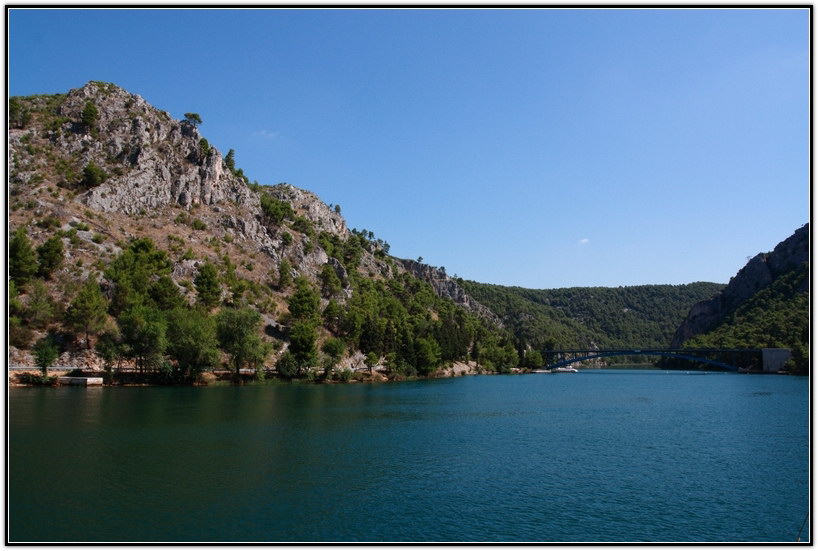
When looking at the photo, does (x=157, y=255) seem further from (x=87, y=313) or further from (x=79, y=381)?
(x=79, y=381)

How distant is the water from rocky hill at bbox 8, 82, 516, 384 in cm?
3485

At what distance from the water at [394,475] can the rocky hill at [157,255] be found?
34849 mm

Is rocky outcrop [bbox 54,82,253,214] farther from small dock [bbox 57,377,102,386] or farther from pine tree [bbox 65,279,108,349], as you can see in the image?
small dock [bbox 57,377,102,386]

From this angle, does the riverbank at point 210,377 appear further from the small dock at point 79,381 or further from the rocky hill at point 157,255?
the rocky hill at point 157,255

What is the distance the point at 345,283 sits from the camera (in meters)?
166

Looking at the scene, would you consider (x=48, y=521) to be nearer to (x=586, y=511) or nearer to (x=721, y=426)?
(x=586, y=511)

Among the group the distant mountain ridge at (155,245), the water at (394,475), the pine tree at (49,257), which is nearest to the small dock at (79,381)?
the distant mountain ridge at (155,245)

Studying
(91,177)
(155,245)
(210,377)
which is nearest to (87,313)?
(210,377)

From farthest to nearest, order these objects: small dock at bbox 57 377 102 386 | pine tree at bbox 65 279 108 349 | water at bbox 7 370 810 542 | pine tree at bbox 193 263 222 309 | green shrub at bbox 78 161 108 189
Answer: green shrub at bbox 78 161 108 189, pine tree at bbox 193 263 222 309, pine tree at bbox 65 279 108 349, small dock at bbox 57 377 102 386, water at bbox 7 370 810 542

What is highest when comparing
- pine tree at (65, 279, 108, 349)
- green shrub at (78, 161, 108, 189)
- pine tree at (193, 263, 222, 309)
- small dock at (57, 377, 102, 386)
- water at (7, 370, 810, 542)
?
green shrub at (78, 161, 108, 189)

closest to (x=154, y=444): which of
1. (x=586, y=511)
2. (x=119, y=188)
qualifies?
(x=586, y=511)

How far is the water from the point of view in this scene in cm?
2488

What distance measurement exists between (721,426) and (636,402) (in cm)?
2722

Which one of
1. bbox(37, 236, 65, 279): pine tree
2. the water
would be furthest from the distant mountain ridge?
the water
